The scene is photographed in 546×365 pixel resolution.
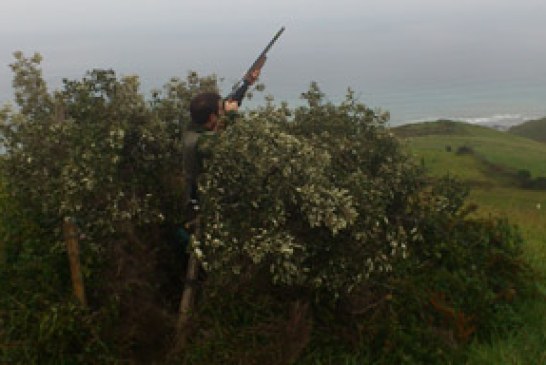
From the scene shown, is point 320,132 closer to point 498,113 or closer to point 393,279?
point 393,279

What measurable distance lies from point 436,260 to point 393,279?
1.50m

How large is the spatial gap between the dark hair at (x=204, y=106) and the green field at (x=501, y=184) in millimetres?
3534

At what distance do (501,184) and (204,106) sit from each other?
42.6 meters

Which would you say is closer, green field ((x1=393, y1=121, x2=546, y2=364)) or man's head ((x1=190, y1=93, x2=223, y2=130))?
man's head ((x1=190, y1=93, x2=223, y2=130))

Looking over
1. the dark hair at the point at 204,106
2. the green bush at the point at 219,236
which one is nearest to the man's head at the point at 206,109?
the dark hair at the point at 204,106

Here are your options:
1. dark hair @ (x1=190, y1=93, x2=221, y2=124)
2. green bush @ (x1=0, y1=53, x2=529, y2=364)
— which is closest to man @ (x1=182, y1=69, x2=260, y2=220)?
dark hair @ (x1=190, y1=93, x2=221, y2=124)

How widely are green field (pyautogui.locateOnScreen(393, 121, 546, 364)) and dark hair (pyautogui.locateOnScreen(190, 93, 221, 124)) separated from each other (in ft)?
11.6

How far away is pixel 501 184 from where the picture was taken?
151 ft

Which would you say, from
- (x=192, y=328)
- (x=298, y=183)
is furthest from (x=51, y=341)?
(x=298, y=183)

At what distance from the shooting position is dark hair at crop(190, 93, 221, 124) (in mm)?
7855

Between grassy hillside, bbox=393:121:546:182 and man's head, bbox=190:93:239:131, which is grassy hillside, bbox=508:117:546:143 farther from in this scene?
man's head, bbox=190:93:239:131

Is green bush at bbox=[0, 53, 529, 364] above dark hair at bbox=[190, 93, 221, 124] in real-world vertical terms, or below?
below

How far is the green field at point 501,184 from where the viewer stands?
898cm

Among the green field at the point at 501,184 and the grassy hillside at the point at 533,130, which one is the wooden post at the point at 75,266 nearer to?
the green field at the point at 501,184
